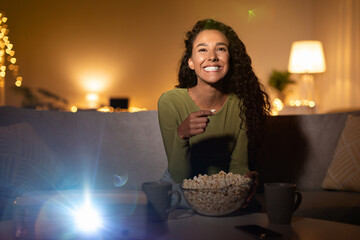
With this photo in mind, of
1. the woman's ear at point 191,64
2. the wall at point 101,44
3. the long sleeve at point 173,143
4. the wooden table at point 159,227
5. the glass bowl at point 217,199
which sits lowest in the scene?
the wooden table at point 159,227

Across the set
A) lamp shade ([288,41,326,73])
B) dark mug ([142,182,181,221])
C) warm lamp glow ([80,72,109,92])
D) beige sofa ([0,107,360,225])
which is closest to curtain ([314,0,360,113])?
lamp shade ([288,41,326,73])

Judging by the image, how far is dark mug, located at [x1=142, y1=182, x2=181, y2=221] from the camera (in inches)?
35.3

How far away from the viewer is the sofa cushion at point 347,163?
1794 millimetres

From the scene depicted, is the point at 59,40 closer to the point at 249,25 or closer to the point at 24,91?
the point at 24,91

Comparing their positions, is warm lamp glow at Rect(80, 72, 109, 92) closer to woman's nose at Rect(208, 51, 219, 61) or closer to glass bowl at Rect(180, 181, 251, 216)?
woman's nose at Rect(208, 51, 219, 61)

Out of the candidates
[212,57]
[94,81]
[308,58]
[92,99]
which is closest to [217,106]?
[212,57]

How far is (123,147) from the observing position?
6.49ft

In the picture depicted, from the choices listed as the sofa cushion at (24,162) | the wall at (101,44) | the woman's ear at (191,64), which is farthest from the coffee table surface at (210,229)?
the wall at (101,44)

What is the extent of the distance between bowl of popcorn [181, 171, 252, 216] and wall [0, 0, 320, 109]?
5918mm

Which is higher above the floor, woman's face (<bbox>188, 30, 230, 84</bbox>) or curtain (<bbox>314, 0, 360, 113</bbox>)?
curtain (<bbox>314, 0, 360, 113</bbox>)

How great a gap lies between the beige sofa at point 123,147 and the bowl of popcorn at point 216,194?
3.23 feet

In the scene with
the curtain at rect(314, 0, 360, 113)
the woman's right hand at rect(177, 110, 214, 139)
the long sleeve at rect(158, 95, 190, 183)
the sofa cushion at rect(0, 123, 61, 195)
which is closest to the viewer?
the woman's right hand at rect(177, 110, 214, 139)

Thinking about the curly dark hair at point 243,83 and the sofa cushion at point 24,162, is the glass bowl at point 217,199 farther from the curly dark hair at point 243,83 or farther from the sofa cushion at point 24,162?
the sofa cushion at point 24,162

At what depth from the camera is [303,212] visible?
1582 millimetres
